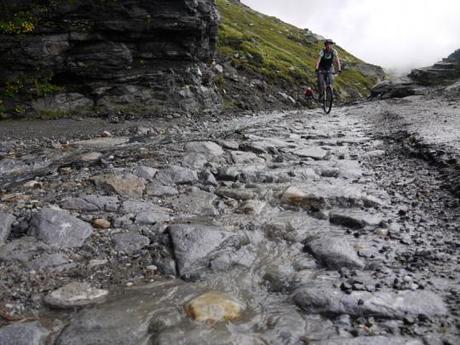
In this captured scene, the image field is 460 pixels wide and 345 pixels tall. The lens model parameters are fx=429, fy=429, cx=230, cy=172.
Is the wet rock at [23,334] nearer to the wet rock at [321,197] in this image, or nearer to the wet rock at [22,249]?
the wet rock at [22,249]

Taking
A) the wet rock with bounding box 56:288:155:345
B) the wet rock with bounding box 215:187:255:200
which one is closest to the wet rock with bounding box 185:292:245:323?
the wet rock with bounding box 56:288:155:345

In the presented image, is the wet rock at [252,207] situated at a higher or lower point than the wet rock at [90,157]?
higher

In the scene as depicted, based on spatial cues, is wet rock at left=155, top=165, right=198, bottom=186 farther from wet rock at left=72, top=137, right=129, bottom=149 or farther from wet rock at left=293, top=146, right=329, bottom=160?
wet rock at left=72, top=137, right=129, bottom=149

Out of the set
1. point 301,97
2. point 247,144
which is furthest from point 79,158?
point 301,97

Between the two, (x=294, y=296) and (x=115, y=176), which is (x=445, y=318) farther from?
(x=115, y=176)

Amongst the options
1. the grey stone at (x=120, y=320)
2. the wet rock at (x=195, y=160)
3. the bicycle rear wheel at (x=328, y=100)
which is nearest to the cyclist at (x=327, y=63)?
the bicycle rear wheel at (x=328, y=100)

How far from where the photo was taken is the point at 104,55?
2003 centimetres

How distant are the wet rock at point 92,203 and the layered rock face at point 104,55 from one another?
12.7 metres

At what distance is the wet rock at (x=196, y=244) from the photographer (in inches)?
191

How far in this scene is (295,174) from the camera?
8.62 m

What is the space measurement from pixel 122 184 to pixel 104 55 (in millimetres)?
14344

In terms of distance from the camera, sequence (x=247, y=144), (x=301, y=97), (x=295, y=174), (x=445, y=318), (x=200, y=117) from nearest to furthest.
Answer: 1. (x=445, y=318)
2. (x=295, y=174)
3. (x=247, y=144)
4. (x=200, y=117)
5. (x=301, y=97)

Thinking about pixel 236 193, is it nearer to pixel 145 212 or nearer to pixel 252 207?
pixel 252 207

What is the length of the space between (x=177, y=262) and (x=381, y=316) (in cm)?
224
